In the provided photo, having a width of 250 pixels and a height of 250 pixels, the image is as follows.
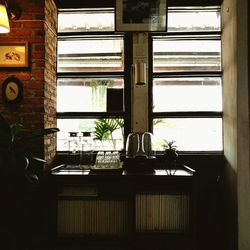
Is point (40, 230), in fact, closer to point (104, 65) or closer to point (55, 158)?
point (55, 158)

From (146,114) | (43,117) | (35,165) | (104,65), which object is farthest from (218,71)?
(35,165)

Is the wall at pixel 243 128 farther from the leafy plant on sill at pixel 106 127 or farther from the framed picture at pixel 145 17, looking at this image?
the leafy plant on sill at pixel 106 127

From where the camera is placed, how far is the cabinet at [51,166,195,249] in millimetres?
2654

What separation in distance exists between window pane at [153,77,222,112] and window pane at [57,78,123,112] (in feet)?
1.77

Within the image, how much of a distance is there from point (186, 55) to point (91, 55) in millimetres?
1230

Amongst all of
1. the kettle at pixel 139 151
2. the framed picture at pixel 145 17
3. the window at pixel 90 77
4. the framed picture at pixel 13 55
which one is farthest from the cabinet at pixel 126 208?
the framed picture at pixel 145 17

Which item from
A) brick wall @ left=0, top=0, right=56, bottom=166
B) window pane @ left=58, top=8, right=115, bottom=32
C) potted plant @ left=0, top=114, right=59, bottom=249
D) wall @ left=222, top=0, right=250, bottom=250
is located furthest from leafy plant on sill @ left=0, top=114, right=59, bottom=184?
wall @ left=222, top=0, right=250, bottom=250

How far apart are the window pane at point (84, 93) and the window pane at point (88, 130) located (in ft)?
0.51

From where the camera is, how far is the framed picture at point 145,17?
3.35 m

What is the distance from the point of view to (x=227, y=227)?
3107 mm

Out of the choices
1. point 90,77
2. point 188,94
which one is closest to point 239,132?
point 188,94

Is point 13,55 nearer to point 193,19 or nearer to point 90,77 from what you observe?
point 90,77

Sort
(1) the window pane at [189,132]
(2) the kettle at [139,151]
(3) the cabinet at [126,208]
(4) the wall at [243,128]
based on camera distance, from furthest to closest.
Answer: (1) the window pane at [189,132] < (2) the kettle at [139,151] < (4) the wall at [243,128] < (3) the cabinet at [126,208]

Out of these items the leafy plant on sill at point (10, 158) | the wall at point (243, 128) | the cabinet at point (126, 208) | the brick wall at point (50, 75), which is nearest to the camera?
the leafy plant on sill at point (10, 158)
